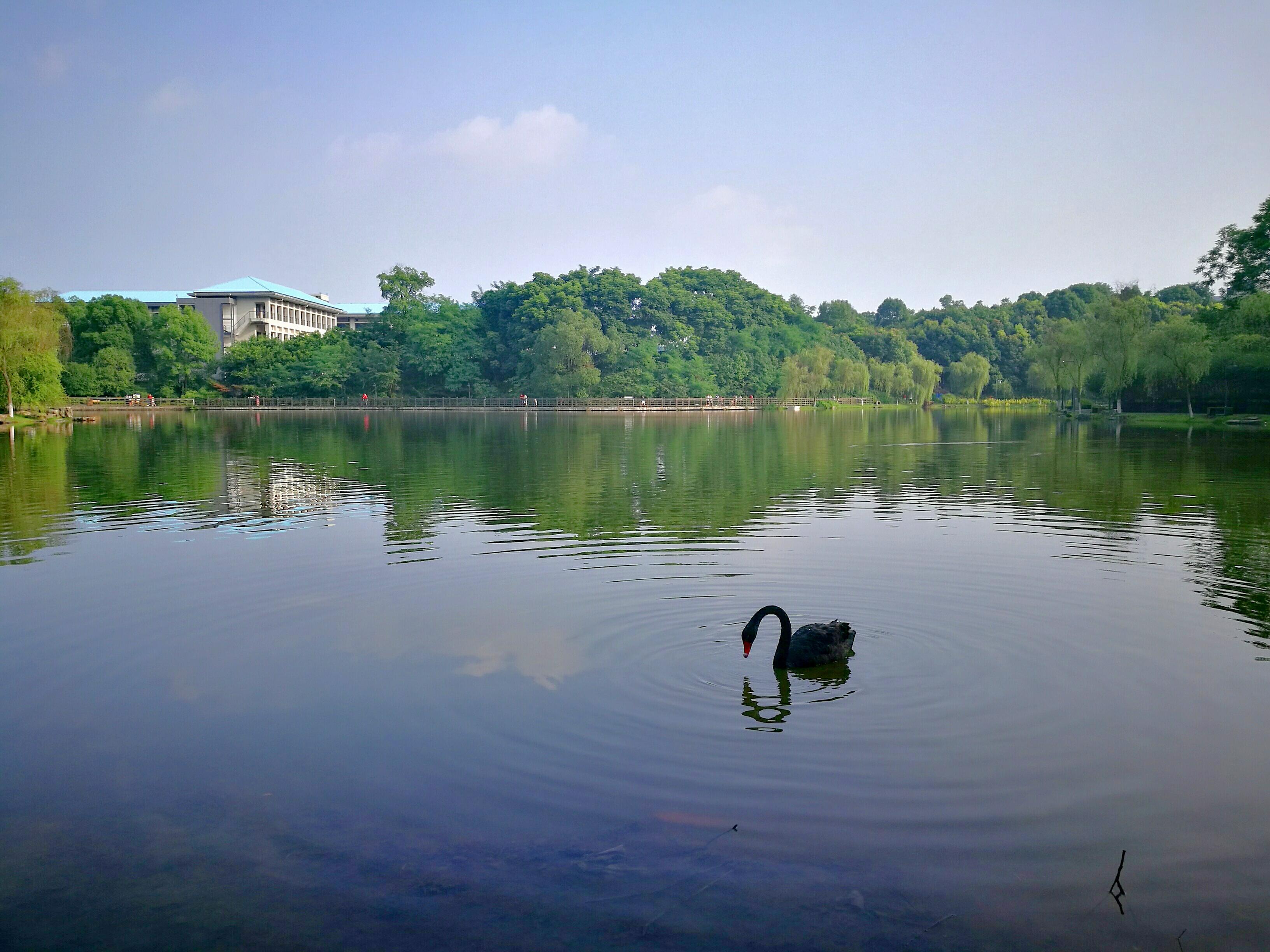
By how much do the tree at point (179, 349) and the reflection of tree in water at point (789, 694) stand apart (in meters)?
102

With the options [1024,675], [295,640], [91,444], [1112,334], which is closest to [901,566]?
[1024,675]

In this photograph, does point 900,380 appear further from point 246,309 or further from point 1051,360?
point 246,309

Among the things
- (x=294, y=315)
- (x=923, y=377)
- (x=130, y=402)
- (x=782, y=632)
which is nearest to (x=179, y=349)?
(x=130, y=402)

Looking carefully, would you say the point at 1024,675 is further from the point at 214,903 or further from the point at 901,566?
the point at 214,903

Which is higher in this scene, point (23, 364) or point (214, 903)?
point (23, 364)

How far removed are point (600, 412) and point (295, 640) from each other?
8595 cm

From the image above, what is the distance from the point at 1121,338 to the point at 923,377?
168 feet

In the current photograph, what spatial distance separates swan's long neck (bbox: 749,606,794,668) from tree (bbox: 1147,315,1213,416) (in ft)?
183

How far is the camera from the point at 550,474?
26.3 meters

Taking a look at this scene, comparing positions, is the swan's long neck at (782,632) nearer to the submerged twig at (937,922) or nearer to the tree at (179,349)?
the submerged twig at (937,922)

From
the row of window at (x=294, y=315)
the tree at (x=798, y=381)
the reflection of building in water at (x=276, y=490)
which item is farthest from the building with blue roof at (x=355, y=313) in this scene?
the reflection of building in water at (x=276, y=490)

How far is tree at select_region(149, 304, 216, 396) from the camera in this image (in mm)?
97062

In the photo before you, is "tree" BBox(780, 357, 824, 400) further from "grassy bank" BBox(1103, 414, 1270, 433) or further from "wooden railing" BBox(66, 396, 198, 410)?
"wooden railing" BBox(66, 396, 198, 410)

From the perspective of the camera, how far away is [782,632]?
843 centimetres
